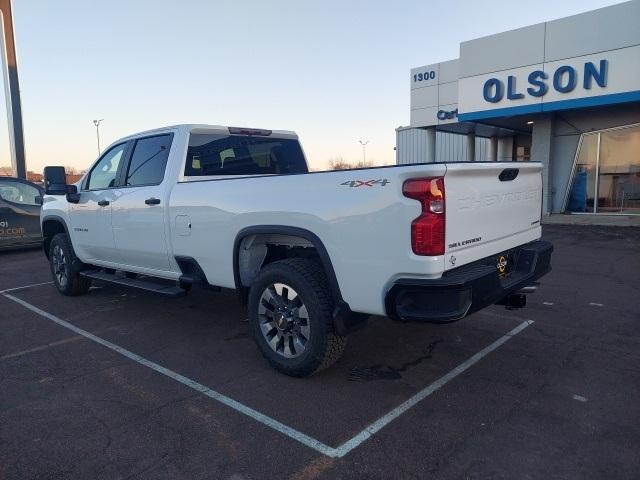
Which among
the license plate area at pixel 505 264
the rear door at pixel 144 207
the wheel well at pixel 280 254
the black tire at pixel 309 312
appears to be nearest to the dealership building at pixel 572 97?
the license plate area at pixel 505 264

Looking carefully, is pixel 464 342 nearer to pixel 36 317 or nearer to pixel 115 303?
pixel 115 303

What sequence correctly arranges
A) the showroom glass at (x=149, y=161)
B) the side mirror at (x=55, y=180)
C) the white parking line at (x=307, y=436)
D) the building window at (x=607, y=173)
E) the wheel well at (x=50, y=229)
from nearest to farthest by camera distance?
the white parking line at (x=307, y=436), the showroom glass at (x=149, y=161), the side mirror at (x=55, y=180), the wheel well at (x=50, y=229), the building window at (x=607, y=173)

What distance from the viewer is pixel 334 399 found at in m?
3.54

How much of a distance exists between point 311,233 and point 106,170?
3683 millimetres

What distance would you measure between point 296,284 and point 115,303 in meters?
3.84

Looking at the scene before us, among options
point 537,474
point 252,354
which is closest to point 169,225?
point 252,354

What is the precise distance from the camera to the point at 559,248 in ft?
34.2

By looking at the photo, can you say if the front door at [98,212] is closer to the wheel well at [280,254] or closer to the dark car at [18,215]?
the wheel well at [280,254]

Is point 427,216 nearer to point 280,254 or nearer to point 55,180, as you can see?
point 280,254

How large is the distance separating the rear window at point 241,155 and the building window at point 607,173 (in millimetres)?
14641

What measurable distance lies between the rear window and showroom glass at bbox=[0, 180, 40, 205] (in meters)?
7.81

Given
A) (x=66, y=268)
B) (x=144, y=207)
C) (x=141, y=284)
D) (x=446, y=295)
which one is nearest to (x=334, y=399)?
(x=446, y=295)

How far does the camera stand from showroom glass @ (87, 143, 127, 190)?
5.89 m

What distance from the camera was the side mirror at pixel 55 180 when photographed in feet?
20.1
